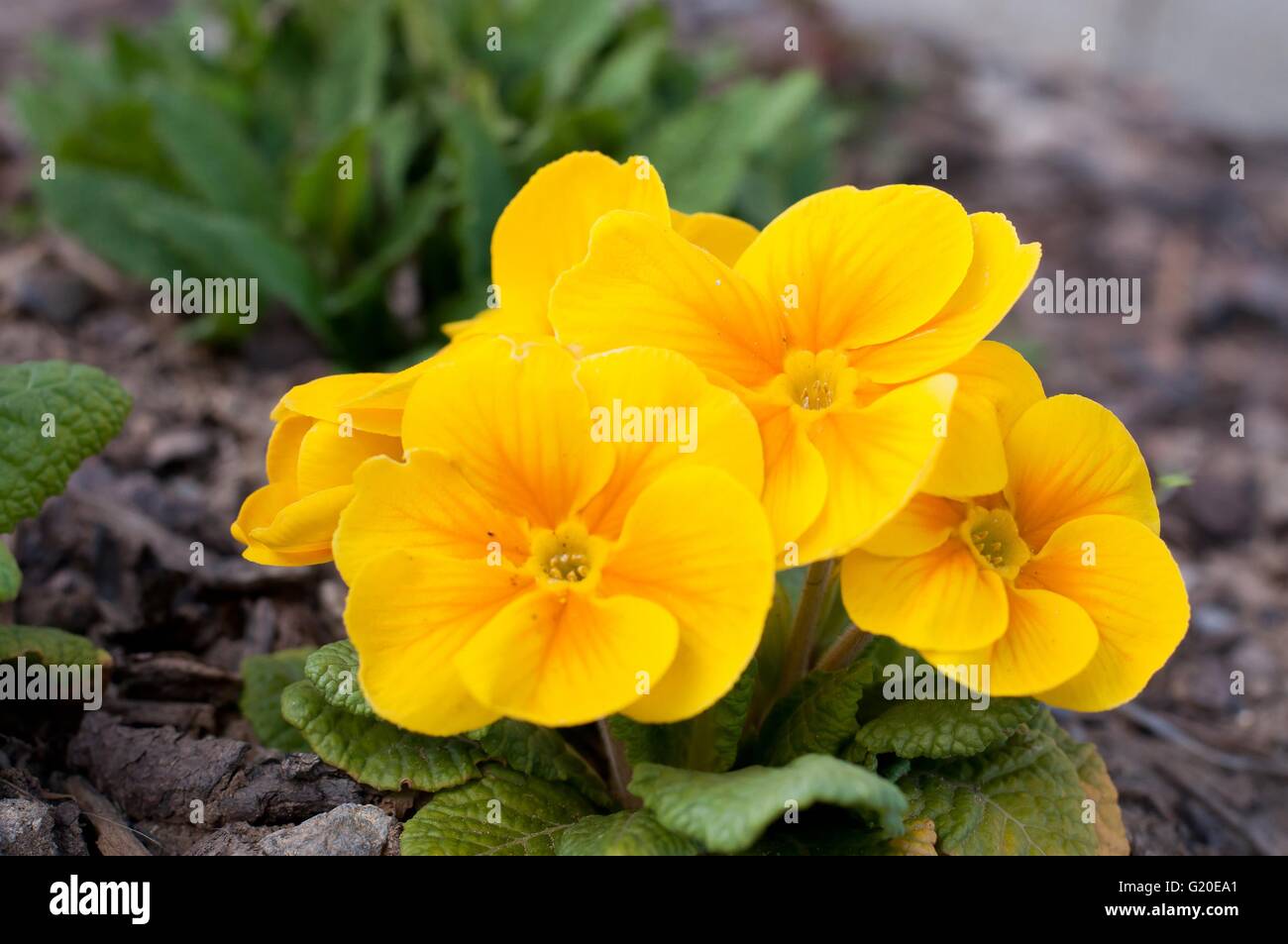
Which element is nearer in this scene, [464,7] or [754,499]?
[754,499]

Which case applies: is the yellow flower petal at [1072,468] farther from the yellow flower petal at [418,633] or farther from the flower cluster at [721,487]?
the yellow flower petal at [418,633]

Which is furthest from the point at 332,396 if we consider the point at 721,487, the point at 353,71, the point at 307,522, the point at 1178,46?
the point at 1178,46

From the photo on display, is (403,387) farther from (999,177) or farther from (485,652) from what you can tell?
(999,177)

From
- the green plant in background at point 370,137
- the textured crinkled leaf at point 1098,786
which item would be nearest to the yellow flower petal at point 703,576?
the textured crinkled leaf at point 1098,786

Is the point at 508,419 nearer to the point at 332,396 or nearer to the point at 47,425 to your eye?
the point at 332,396

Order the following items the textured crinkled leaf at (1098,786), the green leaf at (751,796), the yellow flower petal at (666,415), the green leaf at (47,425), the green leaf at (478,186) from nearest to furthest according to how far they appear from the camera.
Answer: the green leaf at (751,796), the yellow flower petal at (666,415), the textured crinkled leaf at (1098,786), the green leaf at (47,425), the green leaf at (478,186)

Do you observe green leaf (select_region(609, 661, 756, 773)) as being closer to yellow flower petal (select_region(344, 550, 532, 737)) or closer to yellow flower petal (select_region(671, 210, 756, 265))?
yellow flower petal (select_region(344, 550, 532, 737))
